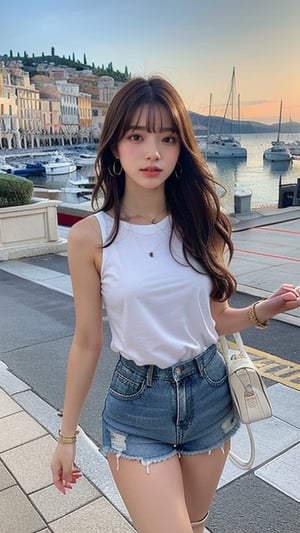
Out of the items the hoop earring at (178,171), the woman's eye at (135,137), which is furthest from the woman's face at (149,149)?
the hoop earring at (178,171)

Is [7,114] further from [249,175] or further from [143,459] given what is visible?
[143,459]

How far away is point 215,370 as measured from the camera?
146 centimetres

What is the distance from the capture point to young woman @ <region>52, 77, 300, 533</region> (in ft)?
4.39

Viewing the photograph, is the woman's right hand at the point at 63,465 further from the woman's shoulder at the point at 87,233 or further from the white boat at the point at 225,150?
the white boat at the point at 225,150

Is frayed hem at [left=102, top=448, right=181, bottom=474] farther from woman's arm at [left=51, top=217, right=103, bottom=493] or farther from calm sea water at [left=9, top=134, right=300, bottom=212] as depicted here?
calm sea water at [left=9, top=134, right=300, bottom=212]

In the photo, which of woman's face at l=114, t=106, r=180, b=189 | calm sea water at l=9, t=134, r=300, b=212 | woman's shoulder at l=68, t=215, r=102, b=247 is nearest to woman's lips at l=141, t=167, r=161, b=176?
→ woman's face at l=114, t=106, r=180, b=189

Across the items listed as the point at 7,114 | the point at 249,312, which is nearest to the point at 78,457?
the point at 249,312

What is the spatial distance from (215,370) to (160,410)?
0.77 ft

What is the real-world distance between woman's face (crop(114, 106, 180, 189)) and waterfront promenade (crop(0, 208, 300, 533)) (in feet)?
5.62

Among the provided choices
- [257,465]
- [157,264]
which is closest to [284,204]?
[257,465]

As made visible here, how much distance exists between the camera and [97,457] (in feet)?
8.91

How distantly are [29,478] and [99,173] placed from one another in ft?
6.15

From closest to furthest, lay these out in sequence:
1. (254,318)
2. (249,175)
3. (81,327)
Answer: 1. (81,327)
2. (254,318)
3. (249,175)

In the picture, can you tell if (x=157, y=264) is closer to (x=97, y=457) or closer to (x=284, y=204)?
(x=97, y=457)
